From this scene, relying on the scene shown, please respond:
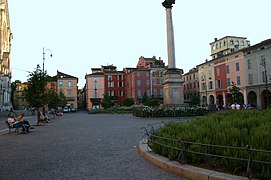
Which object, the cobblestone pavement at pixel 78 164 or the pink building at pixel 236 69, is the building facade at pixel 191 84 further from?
the cobblestone pavement at pixel 78 164

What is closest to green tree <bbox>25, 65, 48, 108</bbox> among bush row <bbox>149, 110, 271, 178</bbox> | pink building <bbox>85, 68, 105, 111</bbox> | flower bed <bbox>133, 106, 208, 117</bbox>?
flower bed <bbox>133, 106, 208, 117</bbox>

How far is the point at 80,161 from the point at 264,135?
16.5 ft

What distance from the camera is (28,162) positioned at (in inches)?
297

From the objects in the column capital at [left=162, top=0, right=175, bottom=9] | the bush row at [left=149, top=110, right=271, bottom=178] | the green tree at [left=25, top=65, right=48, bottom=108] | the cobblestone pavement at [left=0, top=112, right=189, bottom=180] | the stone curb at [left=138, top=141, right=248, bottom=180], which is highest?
the column capital at [left=162, top=0, right=175, bottom=9]

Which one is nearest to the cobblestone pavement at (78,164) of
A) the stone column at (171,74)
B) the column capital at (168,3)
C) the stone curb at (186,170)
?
the stone curb at (186,170)

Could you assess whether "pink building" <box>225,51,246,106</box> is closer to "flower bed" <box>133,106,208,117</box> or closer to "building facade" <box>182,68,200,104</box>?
"building facade" <box>182,68,200,104</box>

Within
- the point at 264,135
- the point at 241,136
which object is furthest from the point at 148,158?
the point at 264,135

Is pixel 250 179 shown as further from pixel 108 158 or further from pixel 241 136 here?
pixel 108 158

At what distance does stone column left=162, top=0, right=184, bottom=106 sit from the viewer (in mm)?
25031

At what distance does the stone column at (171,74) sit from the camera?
82.1ft

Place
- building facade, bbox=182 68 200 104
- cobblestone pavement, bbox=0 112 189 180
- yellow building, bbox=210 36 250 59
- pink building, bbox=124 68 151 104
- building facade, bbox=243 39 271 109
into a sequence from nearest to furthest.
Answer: cobblestone pavement, bbox=0 112 189 180 → building facade, bbox=243 39 271 109 → yellow building, bbox=210 36 250 59 → pink building, bbox=124 68 151 104 → building facade, bbox=182 68 200 104

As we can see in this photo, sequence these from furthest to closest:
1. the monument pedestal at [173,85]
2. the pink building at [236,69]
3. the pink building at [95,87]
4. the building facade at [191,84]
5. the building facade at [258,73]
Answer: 1. the pink building at [95,87]
2. the building facade at [191,84]
3. the pink building at [236,69]
4. the building facade at [258,73]
5. the monument pedestal at [173,85]

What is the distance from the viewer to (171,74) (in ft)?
82.3

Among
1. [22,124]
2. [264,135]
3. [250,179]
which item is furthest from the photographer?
[22,124]
